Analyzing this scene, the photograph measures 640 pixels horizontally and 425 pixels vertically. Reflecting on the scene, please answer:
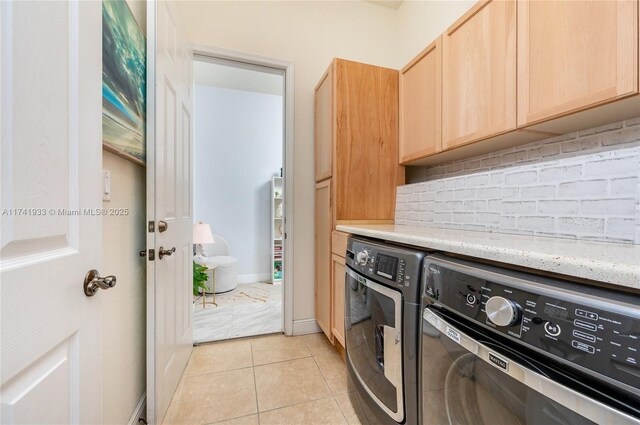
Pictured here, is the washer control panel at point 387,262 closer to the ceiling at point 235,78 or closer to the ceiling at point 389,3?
the ceiling at point 389,3

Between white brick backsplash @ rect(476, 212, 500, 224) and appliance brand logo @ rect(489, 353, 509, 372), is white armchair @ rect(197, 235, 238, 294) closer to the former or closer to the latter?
white brick backsplash @ rect(476, 212, 500, 224)

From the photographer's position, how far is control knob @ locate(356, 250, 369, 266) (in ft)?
3.95

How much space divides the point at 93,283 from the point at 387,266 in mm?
926

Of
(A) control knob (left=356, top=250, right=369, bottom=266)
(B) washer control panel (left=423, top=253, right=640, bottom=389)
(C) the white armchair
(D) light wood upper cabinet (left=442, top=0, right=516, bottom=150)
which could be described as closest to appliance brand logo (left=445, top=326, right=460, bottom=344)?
(B) washer control panel (left=423, top=253, right=640, bottom=389)

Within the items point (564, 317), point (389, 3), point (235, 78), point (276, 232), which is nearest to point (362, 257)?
point (564, 317)

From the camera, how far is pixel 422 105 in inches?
68.1

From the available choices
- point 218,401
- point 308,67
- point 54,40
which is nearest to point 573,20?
point 54,40

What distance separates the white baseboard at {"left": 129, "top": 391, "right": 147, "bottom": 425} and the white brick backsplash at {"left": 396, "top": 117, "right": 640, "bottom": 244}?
1894 mm

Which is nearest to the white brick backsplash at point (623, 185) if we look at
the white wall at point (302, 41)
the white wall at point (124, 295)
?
the white wall at point (302, 41)

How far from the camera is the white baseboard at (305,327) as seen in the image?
86.7 inches

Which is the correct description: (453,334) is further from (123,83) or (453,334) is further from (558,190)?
(123,83)

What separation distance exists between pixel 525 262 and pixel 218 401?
1645mm

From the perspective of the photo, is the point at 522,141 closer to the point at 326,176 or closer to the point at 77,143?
the point at 326,176

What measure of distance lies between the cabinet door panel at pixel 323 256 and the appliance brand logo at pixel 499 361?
1352mm
